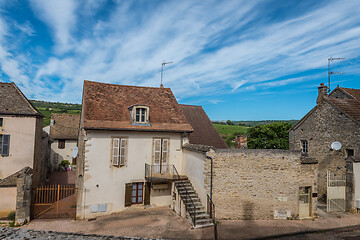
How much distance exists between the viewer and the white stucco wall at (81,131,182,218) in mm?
12016

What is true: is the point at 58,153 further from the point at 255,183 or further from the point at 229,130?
the point at 229,130

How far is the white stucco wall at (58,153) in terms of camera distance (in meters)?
25.5

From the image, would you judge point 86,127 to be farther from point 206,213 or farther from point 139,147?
point 206,213

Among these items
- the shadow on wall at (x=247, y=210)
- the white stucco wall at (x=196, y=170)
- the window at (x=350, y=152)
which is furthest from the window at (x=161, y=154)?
the window at (x=350, y=152)

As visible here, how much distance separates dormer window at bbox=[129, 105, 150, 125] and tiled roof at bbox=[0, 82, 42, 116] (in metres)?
6.02

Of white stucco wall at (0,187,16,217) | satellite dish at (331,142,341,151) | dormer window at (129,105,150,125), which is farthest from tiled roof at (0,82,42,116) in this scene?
satellite dish at (331,142,341,151)

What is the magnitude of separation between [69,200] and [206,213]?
9.54 m

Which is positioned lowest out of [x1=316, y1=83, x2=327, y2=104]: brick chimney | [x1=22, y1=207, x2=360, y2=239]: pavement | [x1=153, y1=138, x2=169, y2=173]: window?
[x1=22, y1=207, x2=360, y2=239]: pavement

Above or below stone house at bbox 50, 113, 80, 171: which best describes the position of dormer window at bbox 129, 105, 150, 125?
above

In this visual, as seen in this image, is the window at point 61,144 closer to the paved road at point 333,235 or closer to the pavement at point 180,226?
the pavement at point 180,226

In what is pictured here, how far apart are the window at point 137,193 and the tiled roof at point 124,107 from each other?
3.61m

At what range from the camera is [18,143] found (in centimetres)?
1279

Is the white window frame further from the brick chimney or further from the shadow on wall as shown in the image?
the brick chimney

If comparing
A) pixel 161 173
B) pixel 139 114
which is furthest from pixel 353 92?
pixel 139 114
